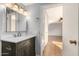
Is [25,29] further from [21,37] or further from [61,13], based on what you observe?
[61,13]

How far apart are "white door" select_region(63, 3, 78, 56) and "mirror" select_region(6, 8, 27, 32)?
0.54m

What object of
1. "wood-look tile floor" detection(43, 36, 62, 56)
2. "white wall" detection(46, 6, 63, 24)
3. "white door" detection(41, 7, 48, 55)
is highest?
"white wall" detection(46, 6, 63, 24)

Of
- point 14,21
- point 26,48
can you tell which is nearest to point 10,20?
point 14,21

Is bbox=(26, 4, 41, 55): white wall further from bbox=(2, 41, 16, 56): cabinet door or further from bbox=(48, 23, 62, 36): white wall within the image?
bbox=(2, 41, 16, 56): cabinet door

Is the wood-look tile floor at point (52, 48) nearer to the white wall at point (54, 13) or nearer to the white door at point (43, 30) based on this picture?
the white door at point (43, 30)

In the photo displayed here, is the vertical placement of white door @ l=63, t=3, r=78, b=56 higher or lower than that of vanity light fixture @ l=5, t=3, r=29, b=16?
lower

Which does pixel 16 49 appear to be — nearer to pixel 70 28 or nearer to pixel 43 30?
pixel 43 30

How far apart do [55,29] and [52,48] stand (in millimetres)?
253

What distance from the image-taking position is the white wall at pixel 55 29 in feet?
5.21

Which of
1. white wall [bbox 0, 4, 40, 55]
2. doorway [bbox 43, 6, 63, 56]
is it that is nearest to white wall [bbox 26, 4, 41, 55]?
white wall [bbox 0, 4, 40, 55]

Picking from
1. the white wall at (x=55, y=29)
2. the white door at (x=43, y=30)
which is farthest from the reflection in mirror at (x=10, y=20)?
the white wall at (x=55, y=29)

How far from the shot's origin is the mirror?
154 centimetres

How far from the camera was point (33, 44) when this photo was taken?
5.22 ft

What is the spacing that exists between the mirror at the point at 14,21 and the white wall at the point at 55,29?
33 cm
